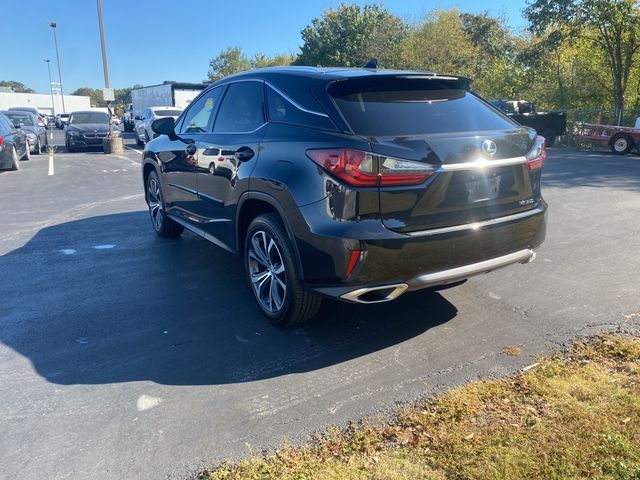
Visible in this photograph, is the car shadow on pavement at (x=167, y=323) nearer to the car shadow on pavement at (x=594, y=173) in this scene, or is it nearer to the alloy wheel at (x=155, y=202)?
the alloy wheel at (x=155, y=202)

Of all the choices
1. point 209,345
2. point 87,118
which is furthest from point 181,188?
point 87,118

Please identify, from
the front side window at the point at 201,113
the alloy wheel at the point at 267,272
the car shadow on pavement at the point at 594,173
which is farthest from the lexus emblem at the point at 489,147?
the car shadow on pavement at the point at 594,173

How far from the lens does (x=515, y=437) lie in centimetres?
248

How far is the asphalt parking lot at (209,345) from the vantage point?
2646mm

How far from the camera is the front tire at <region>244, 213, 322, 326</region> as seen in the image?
349cm

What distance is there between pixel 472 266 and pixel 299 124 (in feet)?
4.92

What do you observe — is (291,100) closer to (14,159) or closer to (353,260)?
(353,260)

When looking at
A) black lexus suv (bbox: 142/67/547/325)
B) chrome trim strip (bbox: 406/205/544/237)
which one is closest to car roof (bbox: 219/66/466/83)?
black lexus suv (bbox: 142/67/547/325)

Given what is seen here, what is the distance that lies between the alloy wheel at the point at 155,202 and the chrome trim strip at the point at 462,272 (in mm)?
4042

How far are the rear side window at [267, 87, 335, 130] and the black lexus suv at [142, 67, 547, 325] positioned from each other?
0.01 metres

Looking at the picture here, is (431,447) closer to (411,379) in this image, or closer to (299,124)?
(411,379)

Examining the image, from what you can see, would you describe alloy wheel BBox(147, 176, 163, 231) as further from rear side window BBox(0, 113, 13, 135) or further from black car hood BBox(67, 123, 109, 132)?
black car hood BBox(67, 123, 109, 132)

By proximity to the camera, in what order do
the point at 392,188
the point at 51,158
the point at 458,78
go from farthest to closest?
the point at 51,158, the point at 458,78, the point at 392,188

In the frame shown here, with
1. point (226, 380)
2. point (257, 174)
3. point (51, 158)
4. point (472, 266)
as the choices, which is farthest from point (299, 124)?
point (51, 158)
